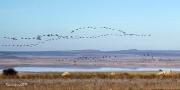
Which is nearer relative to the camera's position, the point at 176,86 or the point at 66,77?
the point at 176,86

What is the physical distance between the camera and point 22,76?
41.8 m

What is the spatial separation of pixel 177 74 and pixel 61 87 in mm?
13915

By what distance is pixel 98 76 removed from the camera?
137 ft

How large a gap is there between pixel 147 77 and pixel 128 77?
4.35ft

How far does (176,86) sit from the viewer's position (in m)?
31.8

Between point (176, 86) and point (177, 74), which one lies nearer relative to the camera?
point (176, 86)

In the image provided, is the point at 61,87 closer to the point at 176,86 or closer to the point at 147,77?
the point at 176,86

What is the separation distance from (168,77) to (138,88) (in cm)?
1132

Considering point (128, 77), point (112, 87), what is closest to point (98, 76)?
point (128, 77)

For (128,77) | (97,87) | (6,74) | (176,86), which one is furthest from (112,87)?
(6,74)

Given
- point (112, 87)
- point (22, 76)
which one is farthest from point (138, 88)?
point (22, 76)

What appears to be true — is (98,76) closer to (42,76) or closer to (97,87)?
(42,76)

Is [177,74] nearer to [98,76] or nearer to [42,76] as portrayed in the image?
[98,76]

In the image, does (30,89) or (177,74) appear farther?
(177,74)
